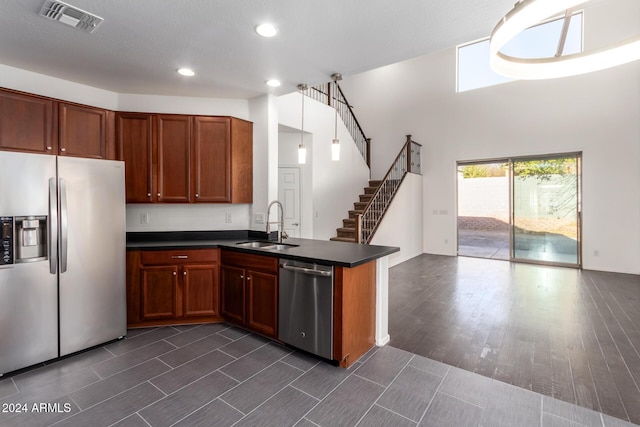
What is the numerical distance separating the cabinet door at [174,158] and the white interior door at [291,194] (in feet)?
8.84

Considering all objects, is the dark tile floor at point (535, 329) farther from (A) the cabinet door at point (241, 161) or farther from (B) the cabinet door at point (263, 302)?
(A) the cabinet door at point (241, 161)

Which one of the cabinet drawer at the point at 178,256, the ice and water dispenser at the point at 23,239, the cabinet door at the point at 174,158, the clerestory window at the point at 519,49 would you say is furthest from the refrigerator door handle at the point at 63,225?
the clerestory window at the point at 519,49

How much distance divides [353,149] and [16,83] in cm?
611

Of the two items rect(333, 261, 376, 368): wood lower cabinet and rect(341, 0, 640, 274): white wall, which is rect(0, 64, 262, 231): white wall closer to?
rect(333, 261, 376, 368): wood lower cabinet

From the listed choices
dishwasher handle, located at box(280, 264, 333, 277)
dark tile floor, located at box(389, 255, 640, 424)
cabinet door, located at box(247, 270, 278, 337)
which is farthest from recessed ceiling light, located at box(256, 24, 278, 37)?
dark tile floor, located at box(389, 255, 640, 424)

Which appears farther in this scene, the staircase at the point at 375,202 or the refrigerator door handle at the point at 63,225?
the staircase at the point at 375,202

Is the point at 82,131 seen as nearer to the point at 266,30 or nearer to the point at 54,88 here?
the point at 54,88

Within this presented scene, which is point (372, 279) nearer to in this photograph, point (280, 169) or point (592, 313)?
point (592, 313)

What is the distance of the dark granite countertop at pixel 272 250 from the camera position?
8.33 feet

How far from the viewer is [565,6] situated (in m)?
1.26

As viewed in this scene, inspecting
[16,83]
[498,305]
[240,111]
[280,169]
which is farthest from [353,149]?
[16,83]

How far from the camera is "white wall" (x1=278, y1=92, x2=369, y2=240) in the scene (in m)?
5.55

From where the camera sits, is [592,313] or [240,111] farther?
[240,111]

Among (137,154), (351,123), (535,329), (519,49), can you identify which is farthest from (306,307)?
(519,49)
